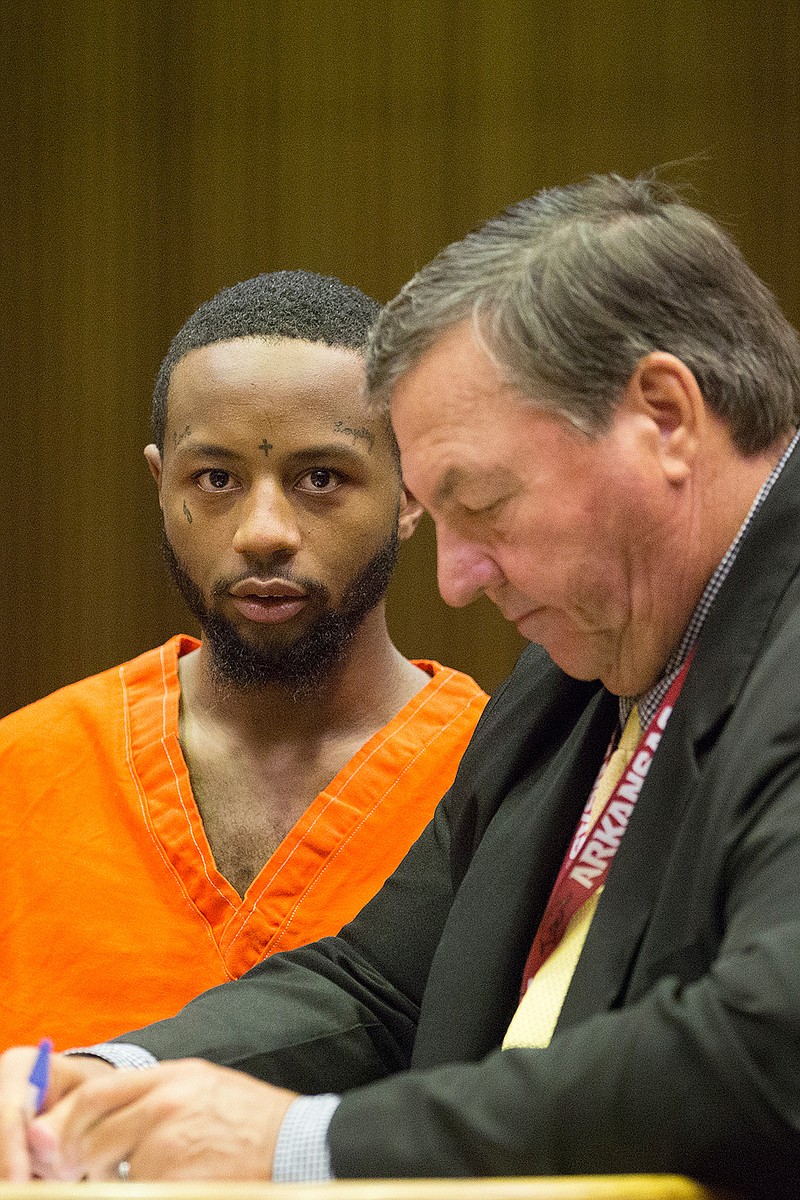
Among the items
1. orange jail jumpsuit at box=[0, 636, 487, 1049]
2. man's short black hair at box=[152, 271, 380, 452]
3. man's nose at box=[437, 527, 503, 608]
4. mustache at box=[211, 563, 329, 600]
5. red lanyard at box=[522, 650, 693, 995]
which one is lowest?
orange jail jumpsuit at box=[0, 636, 487, 1049]

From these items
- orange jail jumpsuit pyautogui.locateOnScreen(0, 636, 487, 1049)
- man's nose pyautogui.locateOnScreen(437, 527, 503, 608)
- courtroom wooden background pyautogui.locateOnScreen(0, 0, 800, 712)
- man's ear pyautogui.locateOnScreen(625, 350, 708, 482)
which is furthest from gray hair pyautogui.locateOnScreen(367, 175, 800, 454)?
courtroom wooden background pyautogui.locateOnScreen(0, 0, 800, 712)

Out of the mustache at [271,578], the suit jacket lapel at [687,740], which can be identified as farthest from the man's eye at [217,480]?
the suit jacket lapel at [687,740]

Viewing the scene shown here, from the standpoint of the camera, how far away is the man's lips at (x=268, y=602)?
1973mm

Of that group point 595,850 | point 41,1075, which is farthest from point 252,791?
point 41,1075

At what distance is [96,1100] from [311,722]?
981 mm

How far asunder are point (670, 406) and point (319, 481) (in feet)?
2.47

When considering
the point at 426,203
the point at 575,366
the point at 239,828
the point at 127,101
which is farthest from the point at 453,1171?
the point at 127,101

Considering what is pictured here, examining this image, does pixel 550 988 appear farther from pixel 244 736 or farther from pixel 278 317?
pixel 278 317

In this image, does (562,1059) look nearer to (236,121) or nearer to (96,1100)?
(96,1100)

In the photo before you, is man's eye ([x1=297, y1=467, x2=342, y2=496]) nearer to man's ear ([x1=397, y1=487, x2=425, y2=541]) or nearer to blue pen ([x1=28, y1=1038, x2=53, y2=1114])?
man's ear ([x1=397, y1=487, x2=425, y2=541])

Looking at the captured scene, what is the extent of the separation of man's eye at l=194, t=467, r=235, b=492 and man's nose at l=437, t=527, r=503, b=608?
0.63m

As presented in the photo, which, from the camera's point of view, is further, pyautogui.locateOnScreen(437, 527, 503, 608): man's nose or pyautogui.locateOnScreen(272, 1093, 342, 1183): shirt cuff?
pyautogui.locateOnScreen(437, 527, 503, 608): man's nose

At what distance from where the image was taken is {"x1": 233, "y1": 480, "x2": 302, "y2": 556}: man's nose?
192 centimetres

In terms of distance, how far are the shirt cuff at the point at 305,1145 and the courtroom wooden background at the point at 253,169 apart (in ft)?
5.98
